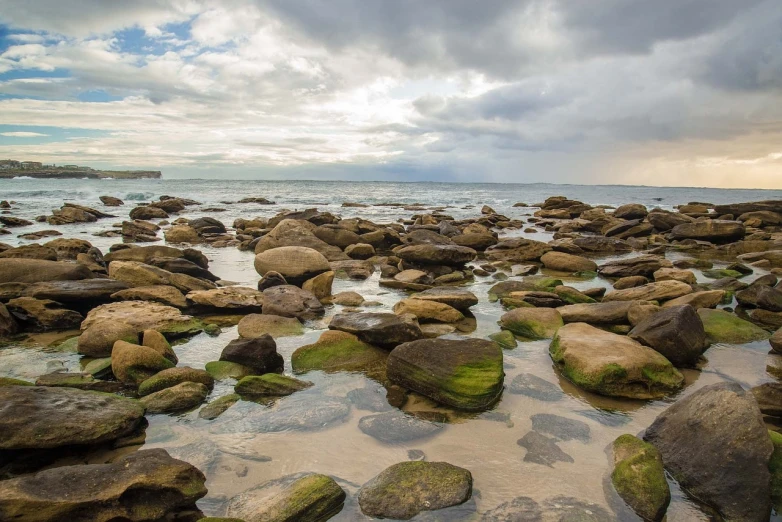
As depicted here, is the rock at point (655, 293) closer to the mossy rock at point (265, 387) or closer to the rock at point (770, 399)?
the rock at point (770, 399)

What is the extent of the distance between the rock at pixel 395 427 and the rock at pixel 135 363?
2428 millimetres

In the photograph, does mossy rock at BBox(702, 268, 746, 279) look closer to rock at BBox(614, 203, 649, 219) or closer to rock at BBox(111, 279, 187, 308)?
rock at BBox(111, 279, 187, 308)

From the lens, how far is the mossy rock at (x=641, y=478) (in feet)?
10.0

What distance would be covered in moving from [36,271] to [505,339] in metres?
7.97

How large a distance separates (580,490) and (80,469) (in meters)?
3.34

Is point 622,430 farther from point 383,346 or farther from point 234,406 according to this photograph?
point 234,406

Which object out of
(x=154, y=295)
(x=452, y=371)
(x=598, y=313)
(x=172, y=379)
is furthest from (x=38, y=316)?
(x=598, y=313)

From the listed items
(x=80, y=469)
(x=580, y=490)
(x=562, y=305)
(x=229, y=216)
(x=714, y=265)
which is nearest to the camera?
(x=80, y=469)

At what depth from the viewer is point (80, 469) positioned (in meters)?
2.98

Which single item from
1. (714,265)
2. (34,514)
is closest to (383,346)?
(34,514)

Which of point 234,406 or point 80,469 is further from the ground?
point 80,469

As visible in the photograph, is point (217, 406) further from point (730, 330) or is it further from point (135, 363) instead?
point (730, 330)

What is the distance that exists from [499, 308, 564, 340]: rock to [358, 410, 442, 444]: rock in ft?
9.65

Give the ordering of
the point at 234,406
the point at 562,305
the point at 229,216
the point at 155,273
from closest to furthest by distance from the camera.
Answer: the point at 234,406 < the point at 562,305 < the point at 155,273 < the point at 229,216
